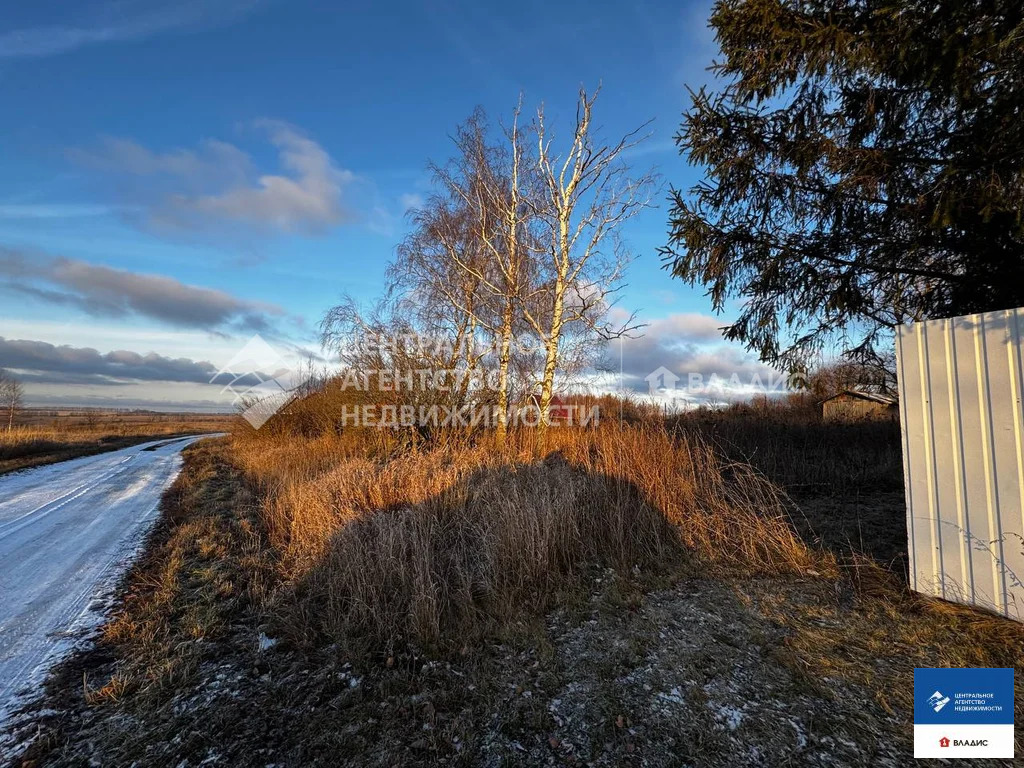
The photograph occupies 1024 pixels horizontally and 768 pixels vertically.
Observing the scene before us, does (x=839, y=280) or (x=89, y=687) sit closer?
(x=89, y=687)

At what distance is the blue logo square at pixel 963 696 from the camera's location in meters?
2.25

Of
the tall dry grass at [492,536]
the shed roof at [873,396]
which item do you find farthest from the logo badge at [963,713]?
the shed roof at [873,396]

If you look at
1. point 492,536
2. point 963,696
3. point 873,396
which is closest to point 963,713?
point 963,696

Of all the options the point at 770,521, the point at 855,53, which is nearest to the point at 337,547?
the point at 770,521

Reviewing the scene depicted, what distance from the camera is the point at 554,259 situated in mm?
10039

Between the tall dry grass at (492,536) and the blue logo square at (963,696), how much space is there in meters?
1.49

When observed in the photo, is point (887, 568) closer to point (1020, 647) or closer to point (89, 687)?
point (1020, 647)

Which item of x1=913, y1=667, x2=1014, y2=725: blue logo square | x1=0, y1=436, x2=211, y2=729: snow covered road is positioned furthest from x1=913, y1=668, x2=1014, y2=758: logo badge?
x1=0, y1=436, x2=211, y2=729: snow covered road

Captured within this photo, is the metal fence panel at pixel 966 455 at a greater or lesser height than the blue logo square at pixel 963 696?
greater

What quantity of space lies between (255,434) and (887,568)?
1815 cm

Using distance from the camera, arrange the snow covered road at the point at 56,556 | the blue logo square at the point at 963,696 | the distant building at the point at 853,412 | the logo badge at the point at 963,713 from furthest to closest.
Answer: the distant building at the point at 853,412 → the snow covered road at the point at 56,556 → the blue logo square at the point at 963,696 → the logo badge at the point at 963,713

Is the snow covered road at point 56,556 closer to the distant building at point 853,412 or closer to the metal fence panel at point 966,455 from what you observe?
the metal fence panel at point 966,455

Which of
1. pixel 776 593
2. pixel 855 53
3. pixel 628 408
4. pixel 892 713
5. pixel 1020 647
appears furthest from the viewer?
pixel 628 408

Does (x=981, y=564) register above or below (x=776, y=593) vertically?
above
